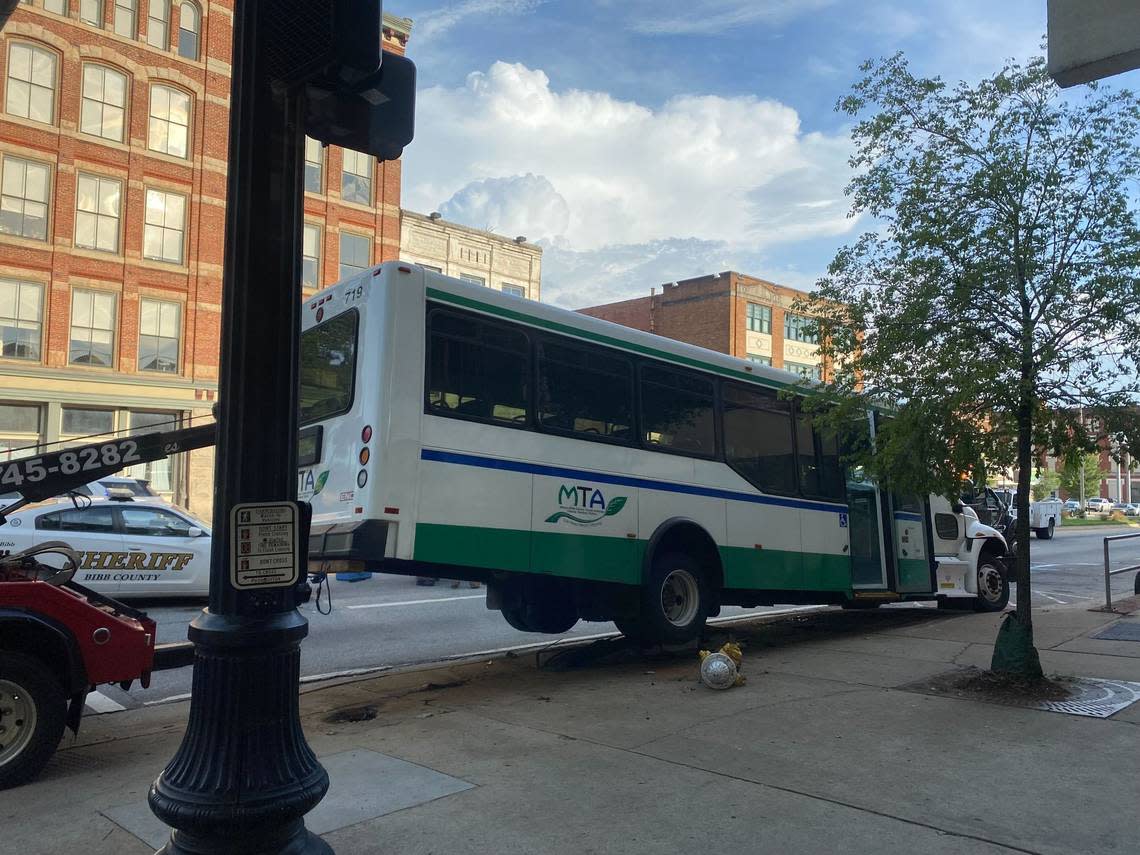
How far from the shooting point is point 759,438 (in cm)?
1083

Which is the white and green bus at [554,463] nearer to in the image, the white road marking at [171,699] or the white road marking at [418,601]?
the white road marking at [171,699]

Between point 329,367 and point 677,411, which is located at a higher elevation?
point 329,367

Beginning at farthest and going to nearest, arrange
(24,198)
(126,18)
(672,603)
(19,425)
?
(126,18), (24,198), (19,425), (672,603)

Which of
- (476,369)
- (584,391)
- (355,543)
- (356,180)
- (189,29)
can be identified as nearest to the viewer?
(355,543)

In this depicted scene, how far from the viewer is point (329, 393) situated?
8.11 meters

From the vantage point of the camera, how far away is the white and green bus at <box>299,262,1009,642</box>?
752 centimetres

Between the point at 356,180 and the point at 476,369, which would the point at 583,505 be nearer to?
the point at 476,369

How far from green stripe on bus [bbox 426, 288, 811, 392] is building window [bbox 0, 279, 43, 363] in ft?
83.2

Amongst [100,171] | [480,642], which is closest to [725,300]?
[100,171]

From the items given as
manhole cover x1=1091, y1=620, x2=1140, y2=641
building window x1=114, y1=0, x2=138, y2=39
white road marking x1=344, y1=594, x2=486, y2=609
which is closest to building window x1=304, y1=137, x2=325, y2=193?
building window x1=114, y1=0, x2=138, y2=39

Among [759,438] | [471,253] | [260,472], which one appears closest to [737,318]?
[471,253]

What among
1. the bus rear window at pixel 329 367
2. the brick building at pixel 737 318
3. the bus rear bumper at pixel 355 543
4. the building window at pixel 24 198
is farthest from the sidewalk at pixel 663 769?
the brick building at pixel 737 318

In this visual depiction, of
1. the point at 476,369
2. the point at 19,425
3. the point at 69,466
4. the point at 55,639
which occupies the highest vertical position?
the point at 19,425

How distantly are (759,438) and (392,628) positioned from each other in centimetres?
528
